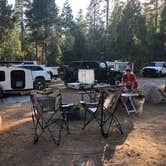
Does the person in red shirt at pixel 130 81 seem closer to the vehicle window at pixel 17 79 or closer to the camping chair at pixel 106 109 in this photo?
the camping chair at pixel 106 109

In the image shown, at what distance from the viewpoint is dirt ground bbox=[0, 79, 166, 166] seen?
519 cm

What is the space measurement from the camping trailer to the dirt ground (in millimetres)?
5473

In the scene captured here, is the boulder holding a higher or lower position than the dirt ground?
higher

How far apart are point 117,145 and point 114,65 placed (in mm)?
18641

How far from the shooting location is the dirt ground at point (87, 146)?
5.19 m

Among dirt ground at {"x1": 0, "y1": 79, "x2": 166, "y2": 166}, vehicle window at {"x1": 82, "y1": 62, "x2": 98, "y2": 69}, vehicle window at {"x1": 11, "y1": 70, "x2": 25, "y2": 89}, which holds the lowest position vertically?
dirt ground at {"x1": 0, "y1": 79, "x2": 166, "y2": 166}

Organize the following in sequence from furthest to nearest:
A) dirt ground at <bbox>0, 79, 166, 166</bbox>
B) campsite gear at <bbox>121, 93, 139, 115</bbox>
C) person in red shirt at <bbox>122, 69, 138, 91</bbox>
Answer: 1. person in red shirt at <bbox>122, 69, 138, 91</bbox>
2. campsite gear at <bbox>121, 93, 139, 115</bbox>
3. dirt ground at <bbox>0, 79, 166, 166</bbox>

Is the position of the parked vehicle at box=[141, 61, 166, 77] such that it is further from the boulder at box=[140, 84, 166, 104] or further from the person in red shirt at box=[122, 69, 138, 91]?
the person in red shirt at box=[122, 69, 138, 91]

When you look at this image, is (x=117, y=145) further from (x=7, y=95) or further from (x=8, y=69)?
(x=7, y=95)

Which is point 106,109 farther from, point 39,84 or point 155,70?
point 155,70

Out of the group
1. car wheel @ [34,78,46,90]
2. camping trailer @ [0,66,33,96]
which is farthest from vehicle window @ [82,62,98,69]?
camping trailer @ [0,66,33,96]

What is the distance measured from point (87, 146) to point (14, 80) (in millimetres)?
8589

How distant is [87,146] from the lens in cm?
600

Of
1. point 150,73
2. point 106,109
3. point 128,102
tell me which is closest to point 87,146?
point 106,109
